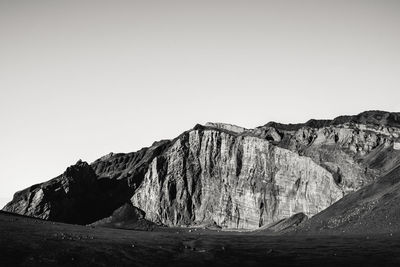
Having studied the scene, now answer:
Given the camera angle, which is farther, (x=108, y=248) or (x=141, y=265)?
(x=108, y=248)

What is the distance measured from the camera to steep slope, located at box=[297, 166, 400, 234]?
125562 millimetres

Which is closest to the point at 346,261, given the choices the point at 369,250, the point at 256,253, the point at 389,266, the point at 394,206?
the point at 389,266

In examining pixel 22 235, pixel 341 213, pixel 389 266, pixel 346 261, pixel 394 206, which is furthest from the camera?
pixel 341 213

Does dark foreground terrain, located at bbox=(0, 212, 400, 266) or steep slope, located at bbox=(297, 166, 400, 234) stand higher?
steep slope, located at bbox=(297, 166, 400, 234)

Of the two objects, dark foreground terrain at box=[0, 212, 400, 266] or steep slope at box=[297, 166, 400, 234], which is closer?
dark foreground terrain at box=[0, 212, 400, 266]

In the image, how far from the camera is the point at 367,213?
138 meters

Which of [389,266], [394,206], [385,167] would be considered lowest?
[389,266]

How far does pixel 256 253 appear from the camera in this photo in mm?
85625

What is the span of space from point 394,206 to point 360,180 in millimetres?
66048

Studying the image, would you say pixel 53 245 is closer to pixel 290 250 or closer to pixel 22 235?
pixel 22 235

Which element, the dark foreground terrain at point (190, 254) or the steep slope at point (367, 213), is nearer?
the dark foreground terrain at point (190, 254)

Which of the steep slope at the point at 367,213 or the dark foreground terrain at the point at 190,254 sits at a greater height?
the steep slope at the point at 367,213

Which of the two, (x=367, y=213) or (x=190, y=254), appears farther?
(x=367, y=213)

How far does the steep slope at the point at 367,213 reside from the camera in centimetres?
12556
